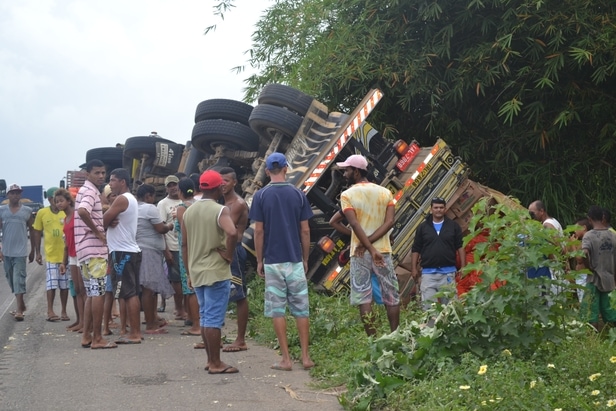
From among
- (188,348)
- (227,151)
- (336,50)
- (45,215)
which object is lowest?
(188,348)

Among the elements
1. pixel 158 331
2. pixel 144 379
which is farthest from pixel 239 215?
pixel 158 331

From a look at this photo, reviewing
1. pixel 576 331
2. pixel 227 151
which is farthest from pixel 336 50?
pixel 576 331

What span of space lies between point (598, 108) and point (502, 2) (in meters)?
2.10

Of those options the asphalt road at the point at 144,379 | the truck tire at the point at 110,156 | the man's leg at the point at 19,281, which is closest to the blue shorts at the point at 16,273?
the man's leg at the point at 19,281

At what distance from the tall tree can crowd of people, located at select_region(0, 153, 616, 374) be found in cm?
340

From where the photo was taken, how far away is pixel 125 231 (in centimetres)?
1039

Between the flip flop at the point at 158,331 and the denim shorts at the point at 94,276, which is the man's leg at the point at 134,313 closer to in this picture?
the denim shorts at the point at 94,276

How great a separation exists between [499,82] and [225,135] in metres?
4.32

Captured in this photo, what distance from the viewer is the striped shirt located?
10.2 metres

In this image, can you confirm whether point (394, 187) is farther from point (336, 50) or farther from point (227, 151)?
point (336, 50)

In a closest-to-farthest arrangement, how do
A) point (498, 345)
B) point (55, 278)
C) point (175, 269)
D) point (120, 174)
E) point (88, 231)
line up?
1. point (498, 345)
2. point (88, 231)
3. point (120, 174)
4. point (175, 269)
5. point (55, 278)

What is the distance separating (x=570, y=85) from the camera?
47.6 ft

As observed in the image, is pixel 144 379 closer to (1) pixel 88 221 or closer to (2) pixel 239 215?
(2) pixel 239 215

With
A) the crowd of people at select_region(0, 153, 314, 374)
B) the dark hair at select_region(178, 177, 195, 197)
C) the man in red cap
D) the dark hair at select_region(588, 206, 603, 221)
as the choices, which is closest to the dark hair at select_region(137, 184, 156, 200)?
the crowd of people at select_region(0, 153, 314, 374)
